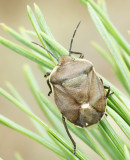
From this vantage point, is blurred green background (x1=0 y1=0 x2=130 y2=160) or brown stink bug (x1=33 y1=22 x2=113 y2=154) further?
blurred green background (x1=0 y1=0 x2=130 y2=160)

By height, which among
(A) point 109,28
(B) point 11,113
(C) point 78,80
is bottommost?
(B) point 11,113

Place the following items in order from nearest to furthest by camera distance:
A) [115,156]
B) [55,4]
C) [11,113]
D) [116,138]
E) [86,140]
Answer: [116,138], [86,140], [115,156], [11,113], [55,4]

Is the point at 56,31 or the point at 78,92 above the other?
the point at 78,92

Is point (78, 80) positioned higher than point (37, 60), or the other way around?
point (37, 60)

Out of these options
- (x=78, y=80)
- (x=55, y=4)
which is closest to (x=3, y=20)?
(x=55, y=4)

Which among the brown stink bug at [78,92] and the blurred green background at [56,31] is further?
the blurred green background at [56,31]

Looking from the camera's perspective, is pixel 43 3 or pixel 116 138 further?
pixel 43 3

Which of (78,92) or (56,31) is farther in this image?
(56,31)

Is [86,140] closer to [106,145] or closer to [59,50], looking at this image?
[106,145]
